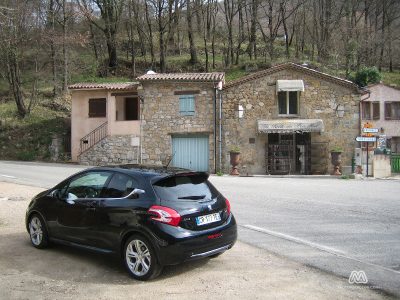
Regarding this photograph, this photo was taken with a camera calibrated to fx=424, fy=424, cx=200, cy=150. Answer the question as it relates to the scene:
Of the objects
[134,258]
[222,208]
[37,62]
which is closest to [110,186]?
[134,258]

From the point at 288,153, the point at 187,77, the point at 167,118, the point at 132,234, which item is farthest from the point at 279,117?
the point at 132,234

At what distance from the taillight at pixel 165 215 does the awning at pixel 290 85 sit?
788 inches

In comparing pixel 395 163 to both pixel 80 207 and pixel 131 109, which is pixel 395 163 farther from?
pixel 80 207

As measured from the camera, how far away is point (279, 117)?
974 inches

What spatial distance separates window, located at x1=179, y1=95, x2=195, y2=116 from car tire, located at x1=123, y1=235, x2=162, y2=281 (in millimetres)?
20071

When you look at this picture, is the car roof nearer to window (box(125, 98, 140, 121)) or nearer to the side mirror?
the side mirror

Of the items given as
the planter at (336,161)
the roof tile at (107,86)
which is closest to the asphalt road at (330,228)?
the planter at (336,161)

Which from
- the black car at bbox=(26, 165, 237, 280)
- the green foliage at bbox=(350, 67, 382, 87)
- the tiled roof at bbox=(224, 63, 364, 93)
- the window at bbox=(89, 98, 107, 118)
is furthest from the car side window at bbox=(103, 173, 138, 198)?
the green foliage at bbox=(350, 67, 382, 87)

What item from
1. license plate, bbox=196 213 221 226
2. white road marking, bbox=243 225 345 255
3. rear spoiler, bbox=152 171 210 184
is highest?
rear spoiler, bbox=152 171 210 184

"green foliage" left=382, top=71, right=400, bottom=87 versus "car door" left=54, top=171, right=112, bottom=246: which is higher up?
"green foliage" left=382, top=71, right=400, bottom=87

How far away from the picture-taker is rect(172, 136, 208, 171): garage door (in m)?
25.3

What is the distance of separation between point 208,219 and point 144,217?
861 mm

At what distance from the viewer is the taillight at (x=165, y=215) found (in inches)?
205

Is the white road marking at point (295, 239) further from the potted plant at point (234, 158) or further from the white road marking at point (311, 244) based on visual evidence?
the potted plant at point (234, 158)
